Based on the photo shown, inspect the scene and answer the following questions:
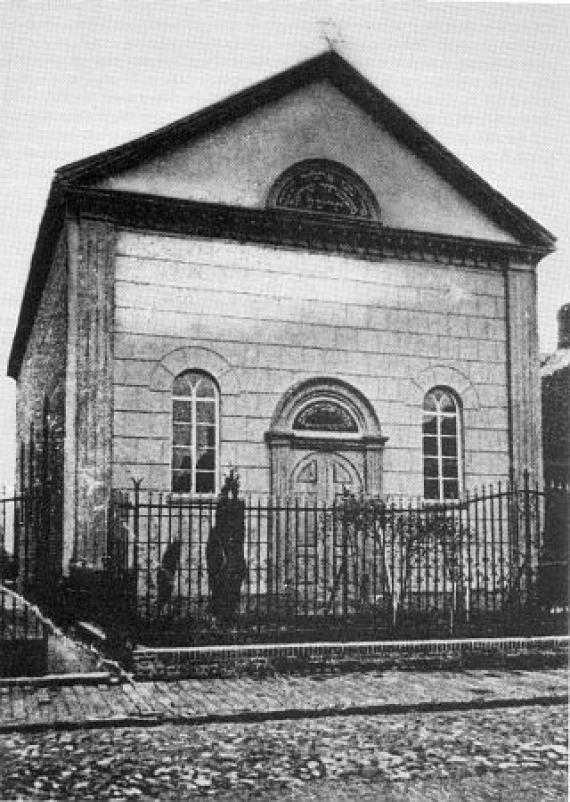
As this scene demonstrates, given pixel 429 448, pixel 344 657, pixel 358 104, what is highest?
pixel 358 104

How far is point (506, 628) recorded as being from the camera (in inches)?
483

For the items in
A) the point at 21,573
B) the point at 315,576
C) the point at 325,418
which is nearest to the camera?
the point at 315,576

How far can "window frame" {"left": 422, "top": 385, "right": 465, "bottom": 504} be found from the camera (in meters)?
16.9

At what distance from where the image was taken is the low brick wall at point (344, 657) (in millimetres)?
10531

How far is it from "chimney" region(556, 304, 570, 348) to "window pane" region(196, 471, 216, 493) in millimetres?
16177

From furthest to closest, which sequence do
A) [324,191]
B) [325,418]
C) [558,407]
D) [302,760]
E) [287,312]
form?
[558,407] → [324,191] → [325,418] → [287,312] → [302,760]

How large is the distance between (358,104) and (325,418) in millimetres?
5955

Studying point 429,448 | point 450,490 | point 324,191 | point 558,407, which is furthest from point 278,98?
point 558,407

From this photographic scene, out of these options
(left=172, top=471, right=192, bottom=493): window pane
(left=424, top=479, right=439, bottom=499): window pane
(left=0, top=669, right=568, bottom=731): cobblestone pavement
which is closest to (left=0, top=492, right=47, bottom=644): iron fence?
(left=0, top=669, right=568, bottom=731): cobblestone pavement

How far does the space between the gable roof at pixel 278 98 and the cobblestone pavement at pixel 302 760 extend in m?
9.64

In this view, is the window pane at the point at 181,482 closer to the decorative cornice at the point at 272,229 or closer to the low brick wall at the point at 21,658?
the decorative cornice at the point at 272,229

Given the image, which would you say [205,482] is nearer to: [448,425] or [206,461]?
[206,461]

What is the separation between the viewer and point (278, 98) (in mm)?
16500

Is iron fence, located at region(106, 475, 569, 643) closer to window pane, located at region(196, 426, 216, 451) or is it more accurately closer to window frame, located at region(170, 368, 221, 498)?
window frame, located at region(170, 368, 221, 498)
